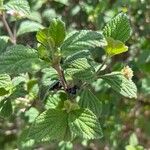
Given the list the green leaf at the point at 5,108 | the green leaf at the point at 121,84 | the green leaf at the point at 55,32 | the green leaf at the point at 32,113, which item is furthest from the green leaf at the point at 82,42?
the green leaf at the point at 32,113

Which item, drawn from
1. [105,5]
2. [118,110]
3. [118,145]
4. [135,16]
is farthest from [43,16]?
[118,145]

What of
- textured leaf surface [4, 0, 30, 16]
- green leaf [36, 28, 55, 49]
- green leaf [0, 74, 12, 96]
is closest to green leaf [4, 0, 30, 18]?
textured leaf surface [4, 0, 30, 16]

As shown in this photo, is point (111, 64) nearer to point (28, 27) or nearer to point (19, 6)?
point (28, 27)

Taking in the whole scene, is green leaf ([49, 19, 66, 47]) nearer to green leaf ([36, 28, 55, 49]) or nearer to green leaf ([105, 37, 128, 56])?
green leaf ([36, 28, 55, 49])

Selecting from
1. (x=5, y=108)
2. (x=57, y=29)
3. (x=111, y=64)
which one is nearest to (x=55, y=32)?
(x=57, y=29)

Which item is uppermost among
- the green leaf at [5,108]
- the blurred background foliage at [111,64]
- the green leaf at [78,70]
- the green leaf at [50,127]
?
the green leaf at [78,70]

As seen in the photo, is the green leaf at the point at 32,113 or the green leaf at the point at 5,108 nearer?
the green leaf at the point at 5,108

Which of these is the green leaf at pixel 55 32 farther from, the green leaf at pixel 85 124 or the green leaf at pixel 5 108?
the green leaf at pixel 5 108
